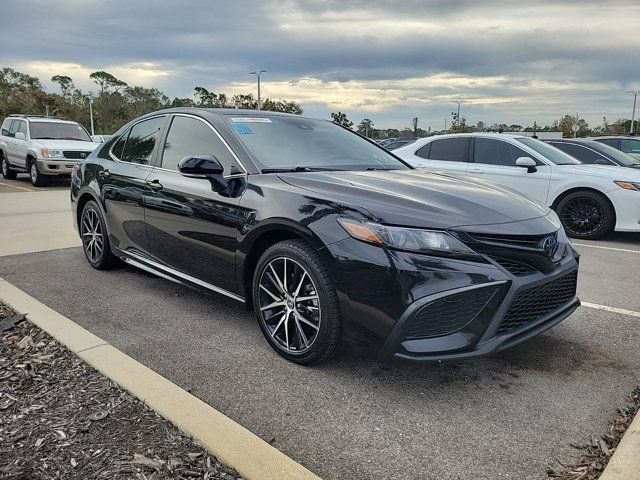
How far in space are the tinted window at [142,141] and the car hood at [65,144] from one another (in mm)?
9738

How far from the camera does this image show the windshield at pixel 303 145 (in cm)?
375

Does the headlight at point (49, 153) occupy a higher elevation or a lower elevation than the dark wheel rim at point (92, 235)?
higher

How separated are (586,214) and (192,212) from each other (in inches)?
249

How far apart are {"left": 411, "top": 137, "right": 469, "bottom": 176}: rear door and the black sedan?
14.6ft

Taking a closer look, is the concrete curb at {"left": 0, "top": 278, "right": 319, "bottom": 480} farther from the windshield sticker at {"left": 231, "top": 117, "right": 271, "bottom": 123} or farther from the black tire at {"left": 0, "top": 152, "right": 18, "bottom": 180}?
the black tire at {"left": 0, "top": 152, "right": 18, "bottom": 180}

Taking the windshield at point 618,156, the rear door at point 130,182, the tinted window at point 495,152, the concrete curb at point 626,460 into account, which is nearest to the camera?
the concrete curb at point 626,460

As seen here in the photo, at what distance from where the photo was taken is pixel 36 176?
13383 mm

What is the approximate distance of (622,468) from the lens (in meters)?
2.19

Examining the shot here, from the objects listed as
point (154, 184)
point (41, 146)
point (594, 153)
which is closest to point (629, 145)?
point (594, 153)

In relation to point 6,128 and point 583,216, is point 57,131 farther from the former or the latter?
point 583,216

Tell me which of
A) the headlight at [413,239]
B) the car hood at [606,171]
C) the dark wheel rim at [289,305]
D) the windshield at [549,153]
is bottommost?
the dark wheel rim at [289,305]

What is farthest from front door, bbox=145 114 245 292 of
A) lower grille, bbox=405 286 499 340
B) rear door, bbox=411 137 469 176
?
rear door, bbox=411 137 469 176

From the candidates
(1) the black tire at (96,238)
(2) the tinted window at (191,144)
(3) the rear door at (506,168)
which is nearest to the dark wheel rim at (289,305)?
(2) the tinted window at (191,144)

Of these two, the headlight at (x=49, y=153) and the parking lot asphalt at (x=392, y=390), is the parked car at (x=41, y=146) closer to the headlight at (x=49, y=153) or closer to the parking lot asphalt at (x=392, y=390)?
the headlight at (x=49, y=153)
